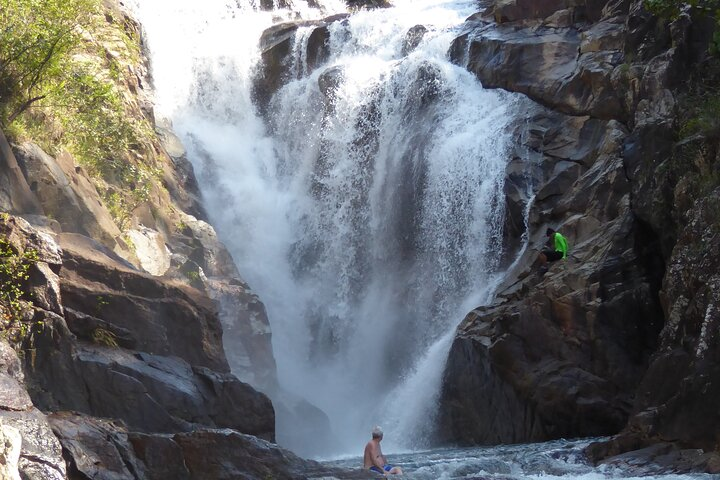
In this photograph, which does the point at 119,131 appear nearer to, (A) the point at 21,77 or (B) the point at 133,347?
(A) the point at 21,77

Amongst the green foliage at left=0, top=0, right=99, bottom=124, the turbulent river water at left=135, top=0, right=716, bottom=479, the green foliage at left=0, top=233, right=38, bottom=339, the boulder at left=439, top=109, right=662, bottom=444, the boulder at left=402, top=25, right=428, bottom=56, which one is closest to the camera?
the green foliage at left=0, top=233, right=38, bottom=339

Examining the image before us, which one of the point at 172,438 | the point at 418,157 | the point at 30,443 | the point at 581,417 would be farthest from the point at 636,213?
the point at 30,443

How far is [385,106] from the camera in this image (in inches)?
1268

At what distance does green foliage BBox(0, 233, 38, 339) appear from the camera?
13391 millimetres

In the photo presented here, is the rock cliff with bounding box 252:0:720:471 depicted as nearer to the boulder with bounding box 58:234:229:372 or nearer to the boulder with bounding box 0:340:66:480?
the boulder with bounding box 58:234:229:372

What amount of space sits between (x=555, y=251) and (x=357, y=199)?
36.4 ft

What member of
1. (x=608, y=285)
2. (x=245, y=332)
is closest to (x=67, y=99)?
(x=245, y=332)

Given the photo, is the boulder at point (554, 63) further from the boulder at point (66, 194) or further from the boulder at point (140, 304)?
the boulder at point (66, 194)

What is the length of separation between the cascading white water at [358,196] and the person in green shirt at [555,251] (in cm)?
341

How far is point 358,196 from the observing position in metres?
31.2

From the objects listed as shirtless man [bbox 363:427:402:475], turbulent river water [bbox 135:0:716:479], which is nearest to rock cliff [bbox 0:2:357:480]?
shirtless man [bbox 363:427:402:475]

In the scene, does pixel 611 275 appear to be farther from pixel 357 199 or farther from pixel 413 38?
pixel 413 38

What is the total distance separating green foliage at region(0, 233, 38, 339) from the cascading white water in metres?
11.1

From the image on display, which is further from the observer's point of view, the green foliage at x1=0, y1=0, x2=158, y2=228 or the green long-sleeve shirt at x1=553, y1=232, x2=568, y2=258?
the green long-sleeve shirt at x1=553, y1=232, x2=568, y2=258
